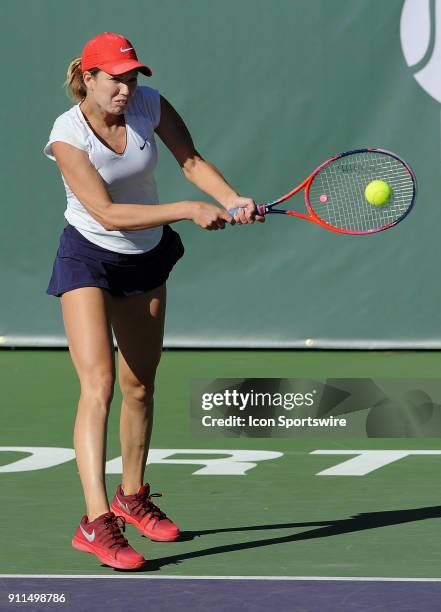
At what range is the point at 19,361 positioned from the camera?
980cm

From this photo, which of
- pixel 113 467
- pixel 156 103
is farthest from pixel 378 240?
pixel 156 103

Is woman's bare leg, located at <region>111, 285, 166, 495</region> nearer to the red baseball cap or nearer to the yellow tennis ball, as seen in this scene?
the red baseball cap

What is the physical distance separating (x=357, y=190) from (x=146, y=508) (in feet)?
8.01

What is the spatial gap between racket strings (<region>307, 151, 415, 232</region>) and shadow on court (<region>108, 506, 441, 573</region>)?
159 cm

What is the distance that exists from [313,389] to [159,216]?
3.99 meters

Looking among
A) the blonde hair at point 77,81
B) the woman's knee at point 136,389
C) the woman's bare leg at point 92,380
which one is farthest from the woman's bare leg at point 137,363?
the blonde hair at point 77,81

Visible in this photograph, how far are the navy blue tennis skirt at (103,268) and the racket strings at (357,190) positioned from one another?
1842 mm

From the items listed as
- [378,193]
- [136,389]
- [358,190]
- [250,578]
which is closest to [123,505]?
[136,389]

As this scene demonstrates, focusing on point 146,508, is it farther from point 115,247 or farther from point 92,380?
point 115,247

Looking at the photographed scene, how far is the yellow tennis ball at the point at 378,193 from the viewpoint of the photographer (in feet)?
19.7

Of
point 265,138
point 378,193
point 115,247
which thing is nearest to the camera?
point 115,247

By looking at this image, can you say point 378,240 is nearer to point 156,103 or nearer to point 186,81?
point 186,81

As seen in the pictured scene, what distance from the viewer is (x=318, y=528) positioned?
17.1 ft

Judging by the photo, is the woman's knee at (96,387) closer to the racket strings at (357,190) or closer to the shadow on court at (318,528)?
the shadow on court at (318,528)
